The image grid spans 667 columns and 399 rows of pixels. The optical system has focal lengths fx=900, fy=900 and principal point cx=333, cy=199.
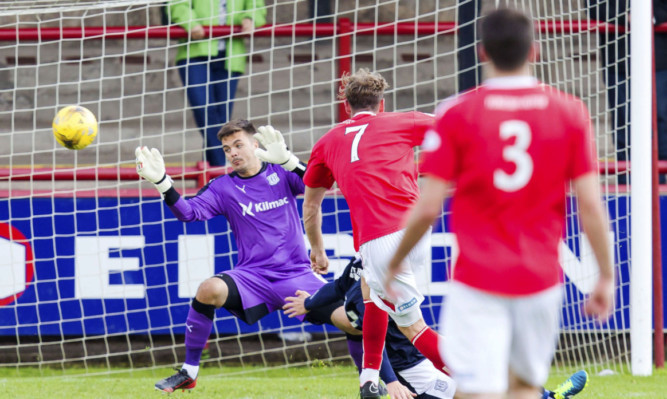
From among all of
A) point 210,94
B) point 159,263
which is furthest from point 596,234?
point 210,94

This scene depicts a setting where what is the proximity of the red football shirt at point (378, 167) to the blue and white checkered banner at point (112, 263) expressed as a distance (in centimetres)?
222

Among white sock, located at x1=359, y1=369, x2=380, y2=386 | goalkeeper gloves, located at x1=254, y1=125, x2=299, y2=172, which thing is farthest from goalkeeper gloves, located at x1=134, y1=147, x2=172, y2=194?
white sock, located at x1=359, y1=369, x2=380, y2=386

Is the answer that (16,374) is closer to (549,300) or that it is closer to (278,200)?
(278,200)

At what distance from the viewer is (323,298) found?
5.28 m

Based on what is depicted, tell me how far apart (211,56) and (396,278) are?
3.58 metres

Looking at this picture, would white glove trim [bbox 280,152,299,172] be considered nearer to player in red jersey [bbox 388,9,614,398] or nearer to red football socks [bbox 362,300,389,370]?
red football socks [bbox 362,300,389,370]

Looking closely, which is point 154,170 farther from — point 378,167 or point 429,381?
point 429,381

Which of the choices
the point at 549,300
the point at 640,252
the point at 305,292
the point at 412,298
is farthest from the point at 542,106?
the point at 640,252

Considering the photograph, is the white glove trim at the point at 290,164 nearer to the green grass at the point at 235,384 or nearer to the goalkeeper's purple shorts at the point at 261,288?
the goalkeeper's purple shorts at the point at 261,288

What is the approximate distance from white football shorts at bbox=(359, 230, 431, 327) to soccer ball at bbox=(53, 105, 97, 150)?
212 cm

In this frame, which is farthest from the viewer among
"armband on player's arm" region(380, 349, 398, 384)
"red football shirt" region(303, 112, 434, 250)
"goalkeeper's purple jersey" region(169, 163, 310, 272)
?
"goalkeeper's purple jersey" region(169, 163, 310, 272)

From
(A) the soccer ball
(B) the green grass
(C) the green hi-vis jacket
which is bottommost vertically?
(B) the green grass

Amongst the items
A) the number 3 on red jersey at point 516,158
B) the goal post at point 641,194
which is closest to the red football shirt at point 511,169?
the number 3 on red jersey at point 516,158

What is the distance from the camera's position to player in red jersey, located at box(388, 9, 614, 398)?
8.25ft
